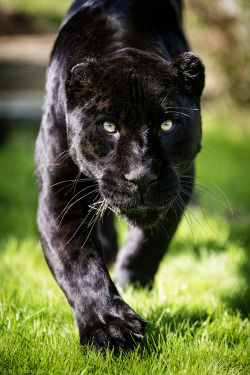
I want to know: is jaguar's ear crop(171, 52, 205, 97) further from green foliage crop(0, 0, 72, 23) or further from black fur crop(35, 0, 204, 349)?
green foliage crop(0, 0, 72, 23)

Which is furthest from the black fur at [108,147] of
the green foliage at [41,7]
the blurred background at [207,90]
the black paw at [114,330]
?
the green foliage at [41,7]

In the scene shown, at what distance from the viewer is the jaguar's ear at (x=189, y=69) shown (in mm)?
2660

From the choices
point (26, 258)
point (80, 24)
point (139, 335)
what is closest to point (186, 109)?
point (80, 24)

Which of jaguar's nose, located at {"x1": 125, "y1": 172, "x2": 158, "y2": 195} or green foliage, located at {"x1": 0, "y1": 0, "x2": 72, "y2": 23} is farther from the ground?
green foliage, located at {"x1": 0, "y1": 0, "x2": 72, "y2": 23}

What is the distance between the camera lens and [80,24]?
10.2 ft

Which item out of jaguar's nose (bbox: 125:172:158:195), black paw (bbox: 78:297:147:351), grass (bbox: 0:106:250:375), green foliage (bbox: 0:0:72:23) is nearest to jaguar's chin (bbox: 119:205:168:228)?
jaguar's nose (bbox: 125:172:158:195)

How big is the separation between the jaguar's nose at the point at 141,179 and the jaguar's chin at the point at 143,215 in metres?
0.16

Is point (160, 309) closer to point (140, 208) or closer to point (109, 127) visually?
point (140, 208)

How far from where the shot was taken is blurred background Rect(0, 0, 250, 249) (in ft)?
22.5

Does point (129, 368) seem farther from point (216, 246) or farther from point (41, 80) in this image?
point (41, 80)

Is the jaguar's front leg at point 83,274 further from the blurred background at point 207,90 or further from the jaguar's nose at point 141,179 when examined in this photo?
the blurred background at point 207,90

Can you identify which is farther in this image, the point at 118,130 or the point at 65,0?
the point at 65,0

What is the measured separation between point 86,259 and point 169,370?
0.65 metres

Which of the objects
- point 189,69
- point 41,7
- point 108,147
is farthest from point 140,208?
point 41,7
